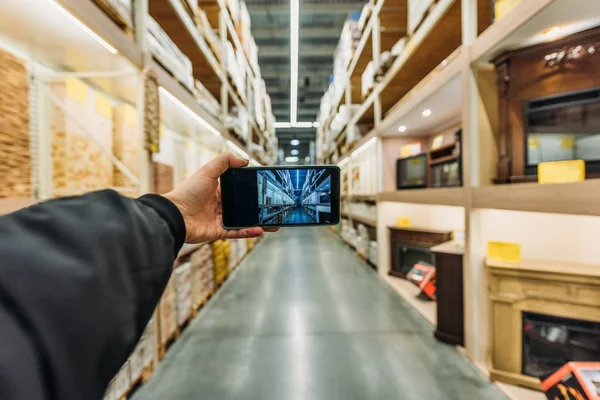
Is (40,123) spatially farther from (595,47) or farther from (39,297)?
(595,47)

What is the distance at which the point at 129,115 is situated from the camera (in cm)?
191

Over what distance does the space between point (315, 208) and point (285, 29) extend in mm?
7510

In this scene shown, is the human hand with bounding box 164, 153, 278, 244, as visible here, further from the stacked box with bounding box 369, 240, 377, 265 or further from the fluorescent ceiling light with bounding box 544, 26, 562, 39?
the stacked box with bounding box 369, 240, 377, 265

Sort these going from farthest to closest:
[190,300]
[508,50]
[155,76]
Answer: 1. [190,300]
2. [155,76]
3. [508,50]

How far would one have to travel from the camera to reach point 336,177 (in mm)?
1100

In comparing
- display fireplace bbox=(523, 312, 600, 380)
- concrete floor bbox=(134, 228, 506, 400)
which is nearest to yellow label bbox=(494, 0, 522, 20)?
display fireplace bbox=(523, 312, 600, 380)

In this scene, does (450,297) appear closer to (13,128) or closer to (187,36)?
(13,128)

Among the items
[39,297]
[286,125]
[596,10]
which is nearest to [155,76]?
[39,297]

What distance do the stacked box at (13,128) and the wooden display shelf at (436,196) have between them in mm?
2279

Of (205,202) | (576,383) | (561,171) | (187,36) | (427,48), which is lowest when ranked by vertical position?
(576,383)

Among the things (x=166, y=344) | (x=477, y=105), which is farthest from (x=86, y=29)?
(x=477, y=105)

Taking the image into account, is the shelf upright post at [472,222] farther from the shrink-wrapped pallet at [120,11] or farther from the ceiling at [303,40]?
the ceiling at [303,40]

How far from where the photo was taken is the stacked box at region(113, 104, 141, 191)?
184 centimetres

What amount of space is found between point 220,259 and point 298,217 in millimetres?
2734
